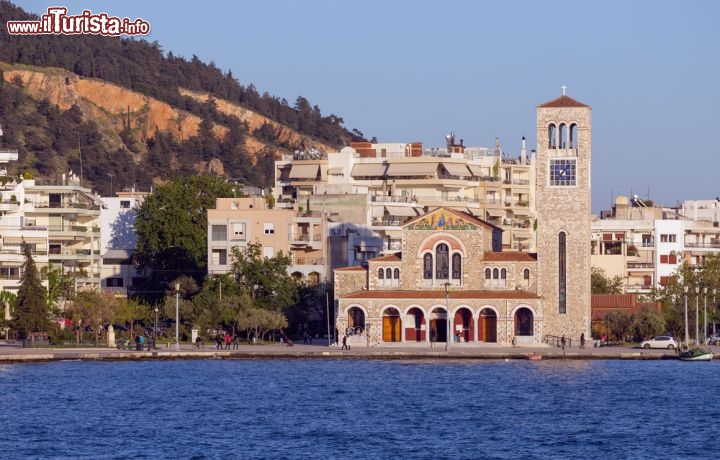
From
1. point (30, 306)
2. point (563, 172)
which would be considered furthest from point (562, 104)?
point (30, 306)

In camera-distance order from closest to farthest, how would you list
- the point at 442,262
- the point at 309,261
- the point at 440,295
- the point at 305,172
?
the point at 440,295 < the point at 442,262 < the point at 309,261 < the point at 305,172

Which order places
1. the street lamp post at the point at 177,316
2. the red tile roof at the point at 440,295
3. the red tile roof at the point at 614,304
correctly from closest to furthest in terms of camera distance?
the street lamp post at the point at 177,316
the red tile roof at the point at 440,295
the red tile roof at the point at 614,304

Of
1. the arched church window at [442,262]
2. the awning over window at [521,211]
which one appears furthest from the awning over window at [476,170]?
the arched church window at [442,262]

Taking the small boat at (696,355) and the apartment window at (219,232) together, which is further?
the apartment window at (219,232)

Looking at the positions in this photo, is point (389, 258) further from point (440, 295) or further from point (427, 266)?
point (440, 295)

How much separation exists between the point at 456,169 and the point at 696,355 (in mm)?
52762

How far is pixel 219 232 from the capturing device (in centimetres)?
12294

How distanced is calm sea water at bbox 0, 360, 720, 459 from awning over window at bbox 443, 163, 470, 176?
49.1m

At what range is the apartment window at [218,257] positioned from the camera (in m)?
123

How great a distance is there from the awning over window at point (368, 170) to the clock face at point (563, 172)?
41379mm

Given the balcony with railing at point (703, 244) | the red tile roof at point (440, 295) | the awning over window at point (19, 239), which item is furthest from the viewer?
the balcony with railing at point (703, 244)

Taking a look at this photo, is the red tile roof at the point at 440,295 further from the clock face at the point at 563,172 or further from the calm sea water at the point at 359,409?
the calm sea water at the point at 359,409

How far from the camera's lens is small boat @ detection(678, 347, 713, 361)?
10044 cm

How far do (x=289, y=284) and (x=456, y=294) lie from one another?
1282 cm
